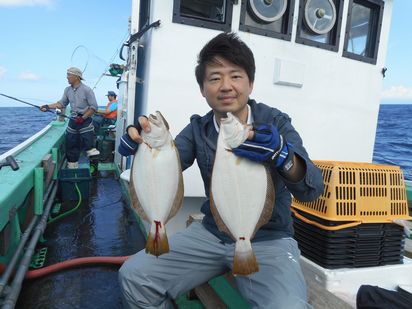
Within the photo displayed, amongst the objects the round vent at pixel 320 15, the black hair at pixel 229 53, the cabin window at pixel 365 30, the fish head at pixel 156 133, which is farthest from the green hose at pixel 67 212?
the cabin window at pixel 365 30

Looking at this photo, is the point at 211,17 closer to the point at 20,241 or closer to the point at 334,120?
the point at 334,120

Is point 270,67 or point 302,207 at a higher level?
point 270,67

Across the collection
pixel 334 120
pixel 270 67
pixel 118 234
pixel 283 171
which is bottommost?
pixel 118 234

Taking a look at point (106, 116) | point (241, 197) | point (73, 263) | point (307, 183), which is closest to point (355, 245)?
point (307, 183)

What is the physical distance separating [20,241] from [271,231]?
2616 mm

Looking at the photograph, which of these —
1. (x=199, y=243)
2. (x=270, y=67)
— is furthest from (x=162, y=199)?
(x=270, y=67)

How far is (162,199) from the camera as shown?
1868 millimetres

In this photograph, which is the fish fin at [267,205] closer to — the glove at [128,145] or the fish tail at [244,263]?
the fish tail at [244,263]

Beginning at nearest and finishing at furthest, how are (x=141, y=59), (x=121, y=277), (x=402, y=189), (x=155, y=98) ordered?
(x=121, y=277), (x=402, y=189), (x=155, y=98), (x=141, y=59)

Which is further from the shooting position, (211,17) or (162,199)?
(211,17)

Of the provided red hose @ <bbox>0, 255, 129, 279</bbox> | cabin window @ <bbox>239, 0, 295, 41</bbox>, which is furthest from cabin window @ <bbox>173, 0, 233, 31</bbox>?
red hose @ <bbox>0, 255, 129, 279</bbox>

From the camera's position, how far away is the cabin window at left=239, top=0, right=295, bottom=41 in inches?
158

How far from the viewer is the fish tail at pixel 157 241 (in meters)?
1.82

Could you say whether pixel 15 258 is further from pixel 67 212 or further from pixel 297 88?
pixel 297 88
